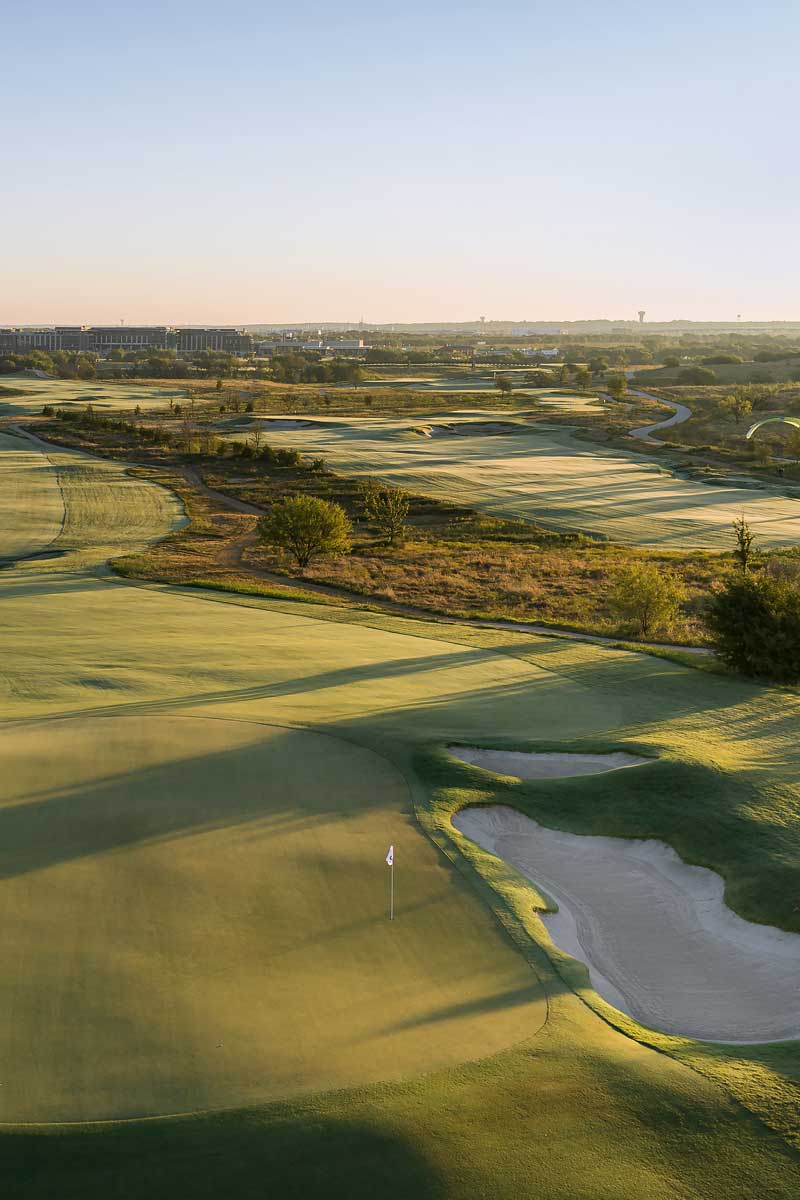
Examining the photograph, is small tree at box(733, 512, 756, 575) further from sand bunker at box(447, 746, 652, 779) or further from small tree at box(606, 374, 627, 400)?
small tree at box(606, 374, 627, 400)

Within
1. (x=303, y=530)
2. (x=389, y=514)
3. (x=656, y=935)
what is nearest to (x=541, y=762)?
(x=656, y=935)

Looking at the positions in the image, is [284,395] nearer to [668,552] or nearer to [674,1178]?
[668,552]

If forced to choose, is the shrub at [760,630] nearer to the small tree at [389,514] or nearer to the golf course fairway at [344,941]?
Result: the golf course fairway at [344,941]

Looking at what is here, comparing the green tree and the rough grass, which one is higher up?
the green tree

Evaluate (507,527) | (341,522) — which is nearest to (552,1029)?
(341,522)

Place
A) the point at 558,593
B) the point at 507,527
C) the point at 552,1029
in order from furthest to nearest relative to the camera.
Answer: the point at 507,527
the point at 558,593
the point at 552,1029

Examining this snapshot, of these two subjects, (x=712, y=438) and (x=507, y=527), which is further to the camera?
(x=712, y=438)

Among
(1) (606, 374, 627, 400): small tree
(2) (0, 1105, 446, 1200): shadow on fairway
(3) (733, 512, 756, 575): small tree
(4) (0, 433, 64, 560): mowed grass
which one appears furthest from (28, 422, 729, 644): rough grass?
(1) (606, 374, 627, 400): small tree

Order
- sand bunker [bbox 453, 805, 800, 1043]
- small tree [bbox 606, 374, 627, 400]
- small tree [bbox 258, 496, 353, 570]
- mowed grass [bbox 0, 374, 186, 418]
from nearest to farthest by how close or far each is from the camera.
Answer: sand bunker [bbox 453, 805, 800, 1043] → small tree [bbox 258, 496, 353, 570] → mowed grass [bbox 0, 374, 186, 418] → small tree [bbox 606, 374, 627, 400]
